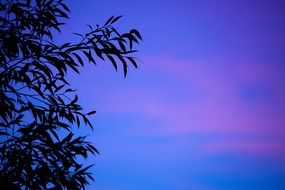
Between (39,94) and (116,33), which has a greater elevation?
(116,33)

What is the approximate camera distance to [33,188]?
9.34ft

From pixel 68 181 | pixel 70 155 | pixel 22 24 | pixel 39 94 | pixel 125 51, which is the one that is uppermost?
pixel 125 51

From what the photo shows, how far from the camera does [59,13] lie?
10.2 feet

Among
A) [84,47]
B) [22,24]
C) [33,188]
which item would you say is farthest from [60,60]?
[33,188]

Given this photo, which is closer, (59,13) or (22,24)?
(22,24)

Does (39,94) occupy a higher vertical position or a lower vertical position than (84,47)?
lower

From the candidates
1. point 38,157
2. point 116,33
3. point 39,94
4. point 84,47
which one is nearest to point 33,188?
point 38,157

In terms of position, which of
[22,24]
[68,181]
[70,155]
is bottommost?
[68,181]

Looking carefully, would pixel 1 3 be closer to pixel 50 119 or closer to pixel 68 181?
pixel 50 119

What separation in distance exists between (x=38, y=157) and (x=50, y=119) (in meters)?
0.36

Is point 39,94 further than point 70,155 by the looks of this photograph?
No

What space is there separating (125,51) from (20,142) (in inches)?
49.1

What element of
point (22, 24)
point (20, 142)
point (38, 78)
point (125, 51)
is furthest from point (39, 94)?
point (125, 51)

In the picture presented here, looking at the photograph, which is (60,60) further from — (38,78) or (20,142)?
(20,142)
